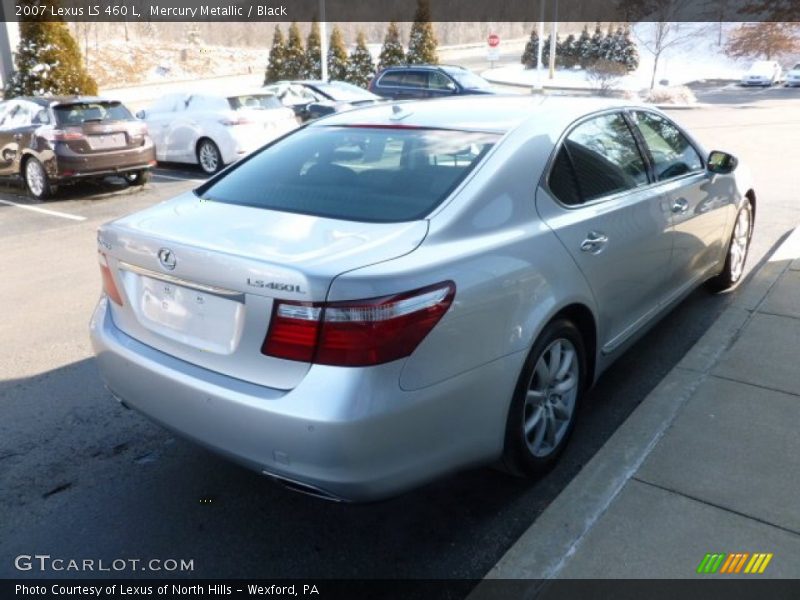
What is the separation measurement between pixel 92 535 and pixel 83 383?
1.58 m

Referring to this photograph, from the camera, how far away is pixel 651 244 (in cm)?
379

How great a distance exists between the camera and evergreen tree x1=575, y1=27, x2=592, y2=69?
46094mm

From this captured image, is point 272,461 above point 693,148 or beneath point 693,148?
beneath

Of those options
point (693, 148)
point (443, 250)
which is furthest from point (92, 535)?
point (693, 148)

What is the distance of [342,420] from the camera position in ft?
7.39

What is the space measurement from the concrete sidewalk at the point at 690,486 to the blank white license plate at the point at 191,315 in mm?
1273

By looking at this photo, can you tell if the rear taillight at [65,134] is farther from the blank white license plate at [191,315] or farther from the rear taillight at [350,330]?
the rear taillight at [350,330]

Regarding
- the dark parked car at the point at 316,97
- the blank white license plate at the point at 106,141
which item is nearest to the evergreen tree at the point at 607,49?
the dark parked car at the point at 316,97

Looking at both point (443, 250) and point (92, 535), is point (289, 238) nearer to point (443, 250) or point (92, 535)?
point (443, 250)

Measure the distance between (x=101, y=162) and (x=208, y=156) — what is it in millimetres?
2481

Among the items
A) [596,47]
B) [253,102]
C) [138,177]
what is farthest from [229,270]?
[596,47]

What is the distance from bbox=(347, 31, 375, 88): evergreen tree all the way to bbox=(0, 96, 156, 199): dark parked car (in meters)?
20.9

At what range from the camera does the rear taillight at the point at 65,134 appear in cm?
1014

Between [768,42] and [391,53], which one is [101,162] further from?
[768,42]
